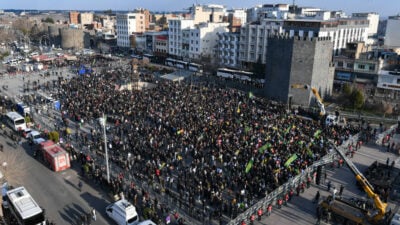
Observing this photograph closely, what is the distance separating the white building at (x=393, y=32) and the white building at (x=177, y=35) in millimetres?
40918

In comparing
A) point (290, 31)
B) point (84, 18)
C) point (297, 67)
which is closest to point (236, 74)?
point (290, 31)

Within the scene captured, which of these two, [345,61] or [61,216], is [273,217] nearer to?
[61,216]

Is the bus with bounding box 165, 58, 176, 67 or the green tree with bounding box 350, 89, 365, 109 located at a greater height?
the bus with bounding box 165, 58, 176, 67

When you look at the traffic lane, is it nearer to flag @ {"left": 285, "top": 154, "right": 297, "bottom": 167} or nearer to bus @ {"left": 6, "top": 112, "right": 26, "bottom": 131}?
bus @ {"left": 6, "top": 112, "right": 26, "bottom": 131}

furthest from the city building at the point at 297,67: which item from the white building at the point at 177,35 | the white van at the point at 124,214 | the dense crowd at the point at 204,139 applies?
the white building at the point at 177,35

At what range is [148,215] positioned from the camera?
51.1 feet

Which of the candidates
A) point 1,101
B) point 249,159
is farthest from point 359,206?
point 1,101

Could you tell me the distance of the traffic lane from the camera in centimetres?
1659

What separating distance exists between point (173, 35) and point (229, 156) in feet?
169

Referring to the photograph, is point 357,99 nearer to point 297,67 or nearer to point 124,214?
point 297,67

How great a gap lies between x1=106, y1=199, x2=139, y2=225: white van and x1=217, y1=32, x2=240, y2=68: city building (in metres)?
46.4

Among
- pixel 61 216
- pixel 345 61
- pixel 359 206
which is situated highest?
pixel 345 61

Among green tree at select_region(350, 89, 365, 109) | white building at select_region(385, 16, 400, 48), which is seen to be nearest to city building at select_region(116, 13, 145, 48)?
white building at select_region(385, 16, 400, 48)

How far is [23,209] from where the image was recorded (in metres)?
14.5
